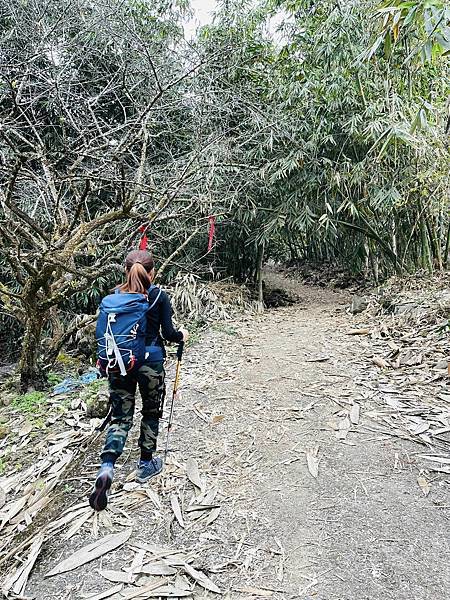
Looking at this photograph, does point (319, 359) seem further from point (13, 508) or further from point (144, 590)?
point (144, 590)

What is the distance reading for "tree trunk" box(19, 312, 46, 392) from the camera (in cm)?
388

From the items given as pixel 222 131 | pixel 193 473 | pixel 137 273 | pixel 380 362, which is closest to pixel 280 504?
pixel 193 473

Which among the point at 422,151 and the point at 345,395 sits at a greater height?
the point at 422,151

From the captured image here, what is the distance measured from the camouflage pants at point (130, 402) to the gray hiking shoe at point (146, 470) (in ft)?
0.45

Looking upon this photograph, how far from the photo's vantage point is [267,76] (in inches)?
250

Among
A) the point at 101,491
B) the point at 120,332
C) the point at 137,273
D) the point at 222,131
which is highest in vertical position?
the point at 222,131

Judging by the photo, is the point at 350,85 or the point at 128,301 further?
the point at 350,85

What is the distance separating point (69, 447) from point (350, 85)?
483cm

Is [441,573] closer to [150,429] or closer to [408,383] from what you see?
[150,429]

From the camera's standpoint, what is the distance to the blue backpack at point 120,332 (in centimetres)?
219

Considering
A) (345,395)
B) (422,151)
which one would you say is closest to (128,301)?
(345,395)

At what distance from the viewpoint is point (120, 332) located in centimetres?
219

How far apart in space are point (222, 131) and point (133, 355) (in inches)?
180

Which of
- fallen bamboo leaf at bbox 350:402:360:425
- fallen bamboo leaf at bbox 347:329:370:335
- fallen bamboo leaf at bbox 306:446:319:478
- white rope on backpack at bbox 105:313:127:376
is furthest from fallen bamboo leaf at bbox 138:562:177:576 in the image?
fallen bamboo leaf at bbox 347:329:370:335
